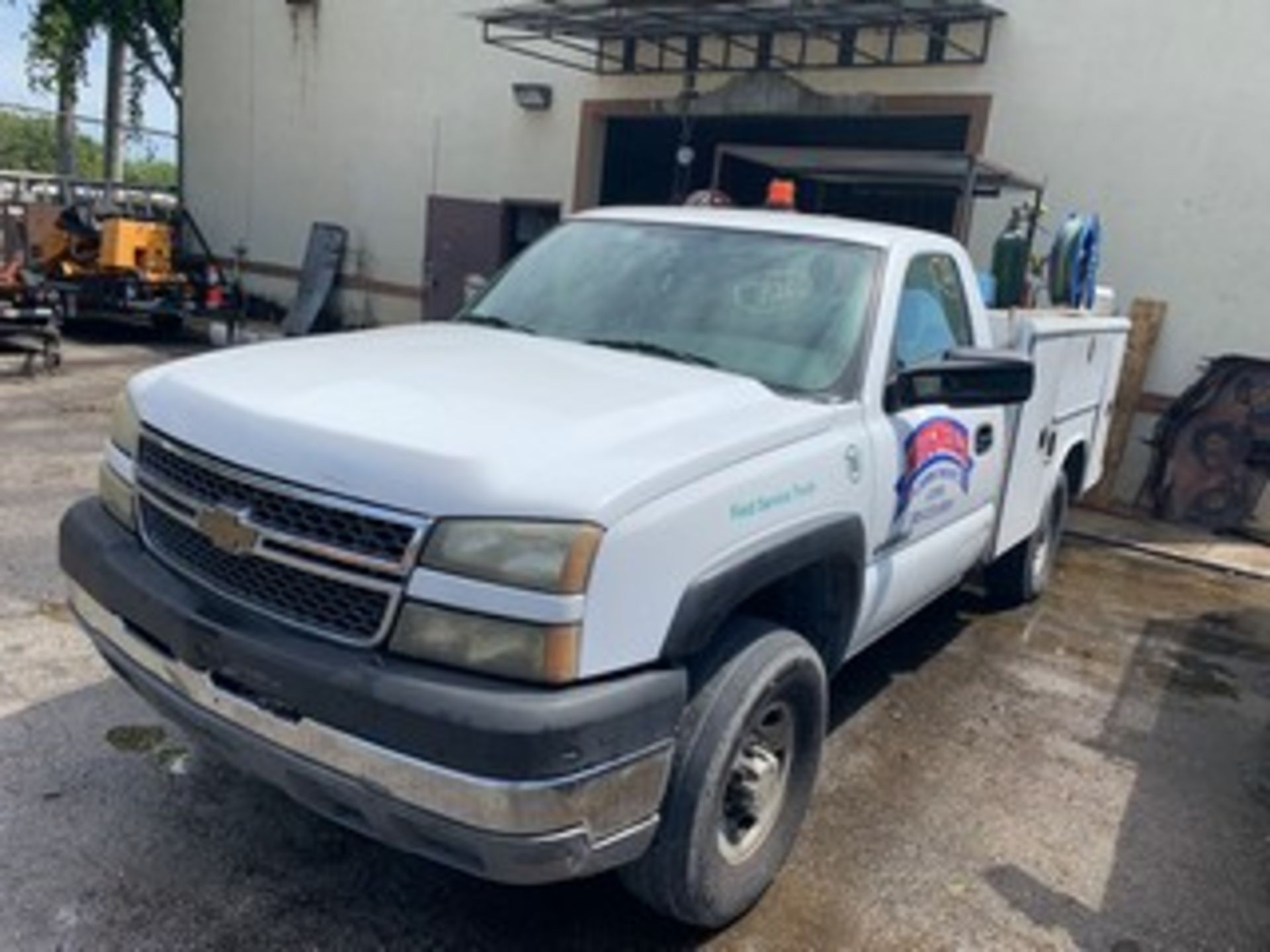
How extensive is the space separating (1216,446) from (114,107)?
21117 millimetres

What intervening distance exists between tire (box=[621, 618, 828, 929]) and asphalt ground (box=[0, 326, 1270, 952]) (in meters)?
0.20

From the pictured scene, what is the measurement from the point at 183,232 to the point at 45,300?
7752 millimetres

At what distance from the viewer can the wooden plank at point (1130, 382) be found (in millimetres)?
8906

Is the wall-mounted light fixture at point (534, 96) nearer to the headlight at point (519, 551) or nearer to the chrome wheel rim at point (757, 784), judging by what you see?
the chrome wheel rim at point (757, 784)

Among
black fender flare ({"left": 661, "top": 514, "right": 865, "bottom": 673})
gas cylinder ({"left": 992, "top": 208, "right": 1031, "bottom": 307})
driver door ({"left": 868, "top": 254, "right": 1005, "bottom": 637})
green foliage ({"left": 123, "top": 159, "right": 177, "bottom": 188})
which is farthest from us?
green foliage ({"left": 123, "top": 159, "right": 177, "bottom": 188})

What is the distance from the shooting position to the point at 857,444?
10.6 ft

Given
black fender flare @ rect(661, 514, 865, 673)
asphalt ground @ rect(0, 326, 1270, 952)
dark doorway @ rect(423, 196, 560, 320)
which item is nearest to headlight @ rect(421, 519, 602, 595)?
black fender flare @ rect(661, 514, 865, 673)

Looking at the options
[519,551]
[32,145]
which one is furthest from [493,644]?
[32,145]

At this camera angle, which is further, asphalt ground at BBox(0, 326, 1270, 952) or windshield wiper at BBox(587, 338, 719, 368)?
windshield wiper at BBox(587, 338, 719, 368)

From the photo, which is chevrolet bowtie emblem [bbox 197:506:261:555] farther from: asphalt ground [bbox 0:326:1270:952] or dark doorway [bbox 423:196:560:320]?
dark doorway [bbox 423:196:560:320]

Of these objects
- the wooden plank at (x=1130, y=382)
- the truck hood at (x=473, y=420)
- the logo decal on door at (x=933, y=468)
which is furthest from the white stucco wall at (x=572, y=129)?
the truck hood at (x=473, y=420)

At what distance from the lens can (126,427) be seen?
118 inches

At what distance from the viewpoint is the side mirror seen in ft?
11.0

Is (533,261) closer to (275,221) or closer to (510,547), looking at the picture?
(510,547)
